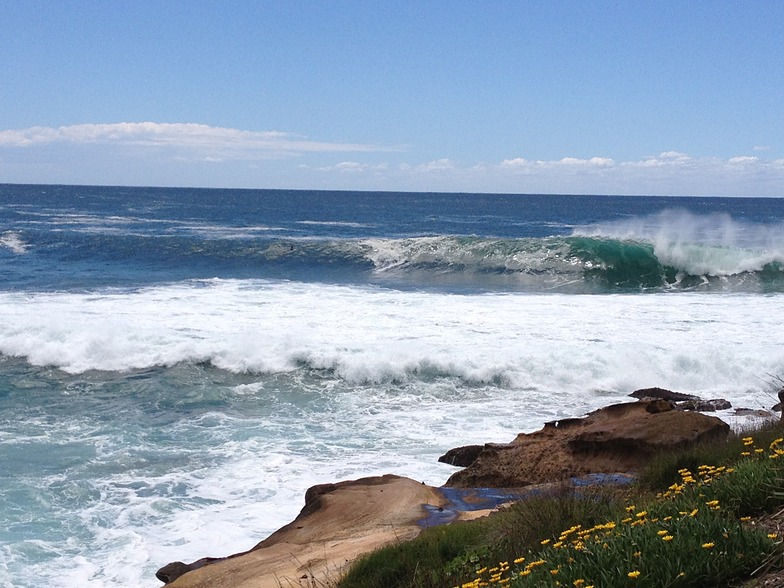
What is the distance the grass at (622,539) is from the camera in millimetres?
3953

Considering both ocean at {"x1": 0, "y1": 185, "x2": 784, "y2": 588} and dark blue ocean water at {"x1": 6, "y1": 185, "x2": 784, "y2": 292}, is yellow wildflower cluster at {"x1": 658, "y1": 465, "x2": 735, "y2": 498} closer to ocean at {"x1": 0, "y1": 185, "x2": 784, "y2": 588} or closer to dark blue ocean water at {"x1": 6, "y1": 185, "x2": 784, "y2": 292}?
ocean at {"x1": 0, "y1": 185, "x2": 784, "y2": 588}

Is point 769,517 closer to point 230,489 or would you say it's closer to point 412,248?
point 230,489

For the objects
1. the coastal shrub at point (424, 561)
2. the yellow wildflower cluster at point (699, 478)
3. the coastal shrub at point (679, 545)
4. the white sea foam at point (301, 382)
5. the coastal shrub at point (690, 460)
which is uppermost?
the coastal shrub at point (679, 545)

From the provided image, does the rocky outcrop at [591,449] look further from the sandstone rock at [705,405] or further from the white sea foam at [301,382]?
the sandstone rock at [705,405]

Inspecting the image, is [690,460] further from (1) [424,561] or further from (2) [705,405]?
(2) [705,405]

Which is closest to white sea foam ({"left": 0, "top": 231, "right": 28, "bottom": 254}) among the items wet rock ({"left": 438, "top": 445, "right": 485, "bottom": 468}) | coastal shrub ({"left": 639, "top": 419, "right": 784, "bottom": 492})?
wet rock ({"left": 438, "top": 445, "right": 485, "bottom": 468})

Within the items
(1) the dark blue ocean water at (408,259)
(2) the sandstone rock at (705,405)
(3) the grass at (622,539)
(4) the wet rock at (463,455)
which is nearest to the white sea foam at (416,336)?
(2) the sandstone rock at (705,405)

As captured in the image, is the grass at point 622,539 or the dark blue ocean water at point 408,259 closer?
the grass at point 622,539

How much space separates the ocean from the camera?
9.77 meters

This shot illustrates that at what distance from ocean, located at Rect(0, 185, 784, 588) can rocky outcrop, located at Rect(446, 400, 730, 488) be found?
2.90 feet

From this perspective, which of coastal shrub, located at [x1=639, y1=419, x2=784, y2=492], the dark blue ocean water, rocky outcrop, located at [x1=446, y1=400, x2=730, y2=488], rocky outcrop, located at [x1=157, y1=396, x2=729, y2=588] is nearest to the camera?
coastal shrub, located at [x1=639, y1=419, x2=784, y2=492]

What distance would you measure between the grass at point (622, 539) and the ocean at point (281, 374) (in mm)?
3348

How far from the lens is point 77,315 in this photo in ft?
70.2

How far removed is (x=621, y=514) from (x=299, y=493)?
5524 millimetres
